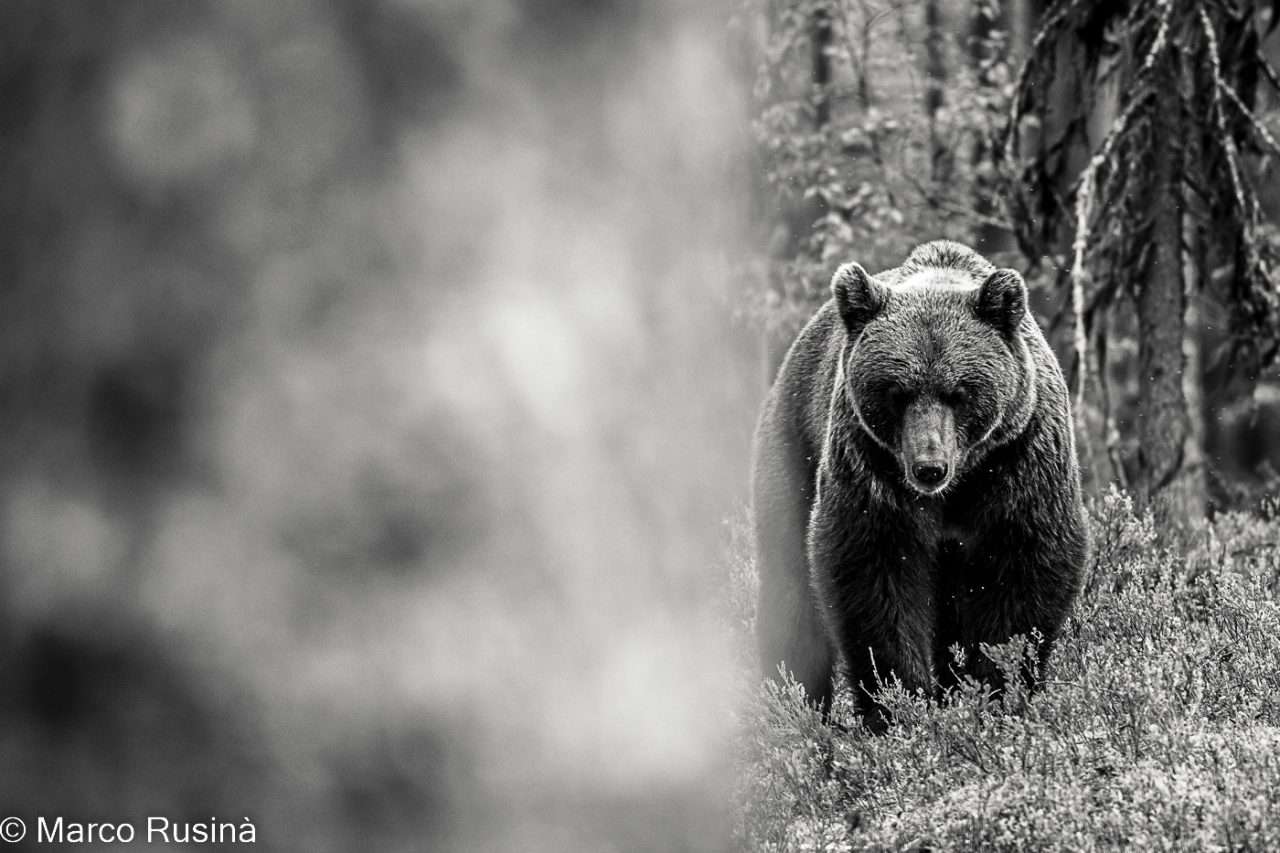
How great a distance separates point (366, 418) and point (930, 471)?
3330 mm

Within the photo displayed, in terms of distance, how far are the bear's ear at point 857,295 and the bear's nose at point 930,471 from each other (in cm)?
79

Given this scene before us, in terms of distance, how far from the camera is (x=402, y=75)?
158 centimetres

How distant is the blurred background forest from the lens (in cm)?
142

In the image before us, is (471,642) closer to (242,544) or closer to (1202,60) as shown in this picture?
(242,544)

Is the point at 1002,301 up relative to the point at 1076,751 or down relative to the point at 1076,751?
up

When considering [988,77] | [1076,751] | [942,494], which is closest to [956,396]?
[942,494]

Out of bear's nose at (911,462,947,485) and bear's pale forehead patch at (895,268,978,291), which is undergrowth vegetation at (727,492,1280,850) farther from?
bear's pale forehead patch at (895,268,978,291)

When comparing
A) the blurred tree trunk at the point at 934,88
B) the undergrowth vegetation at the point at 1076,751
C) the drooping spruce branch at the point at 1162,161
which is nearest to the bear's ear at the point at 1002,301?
the undergrowth vegetation at the point at 1076,751

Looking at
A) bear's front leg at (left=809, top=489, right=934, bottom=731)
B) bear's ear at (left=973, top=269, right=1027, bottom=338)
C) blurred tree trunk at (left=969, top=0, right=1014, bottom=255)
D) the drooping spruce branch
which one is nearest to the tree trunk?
the drooping spruce branch

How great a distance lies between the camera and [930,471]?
4.62 m

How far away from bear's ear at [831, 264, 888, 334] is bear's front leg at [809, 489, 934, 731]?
72 cm

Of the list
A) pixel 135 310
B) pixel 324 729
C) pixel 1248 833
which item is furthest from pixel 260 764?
pixel 1248 833

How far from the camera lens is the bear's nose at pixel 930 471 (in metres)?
4.61

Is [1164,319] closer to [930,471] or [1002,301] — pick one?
[1002,301]
